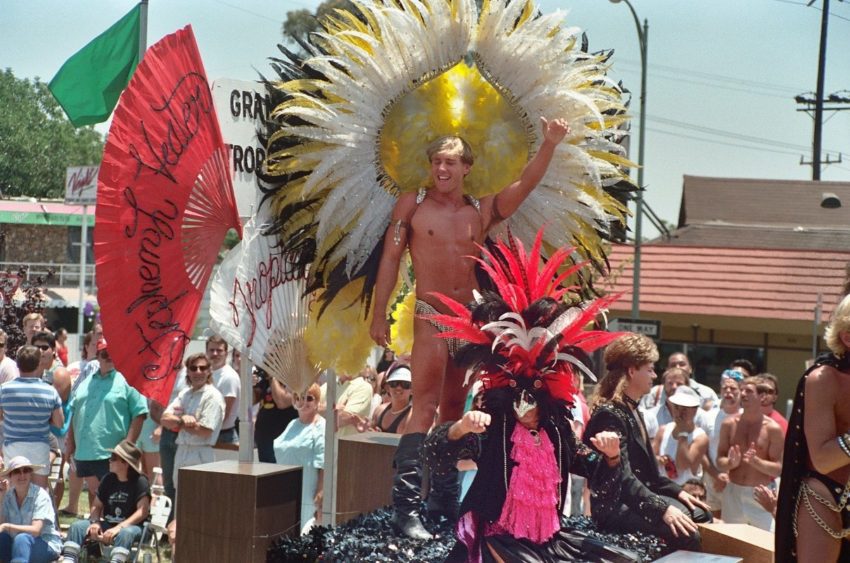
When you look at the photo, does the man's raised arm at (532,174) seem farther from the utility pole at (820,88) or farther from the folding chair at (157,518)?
the utility pole at (820,88)

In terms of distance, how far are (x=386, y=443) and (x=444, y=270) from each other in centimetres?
138

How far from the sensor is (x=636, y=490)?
15.8ft

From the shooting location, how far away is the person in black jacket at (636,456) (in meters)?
4.85

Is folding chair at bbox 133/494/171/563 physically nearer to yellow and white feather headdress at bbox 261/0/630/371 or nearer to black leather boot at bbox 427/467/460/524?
yellow and white feather headdress at bbox 261/0/630/371

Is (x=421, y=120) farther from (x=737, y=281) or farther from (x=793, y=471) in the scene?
(x=737, y=281)

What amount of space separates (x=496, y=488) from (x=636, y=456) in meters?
1.04

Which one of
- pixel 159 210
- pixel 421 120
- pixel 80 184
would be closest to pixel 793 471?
pixel 421 120

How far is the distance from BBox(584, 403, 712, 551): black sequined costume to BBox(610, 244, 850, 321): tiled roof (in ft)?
52.9

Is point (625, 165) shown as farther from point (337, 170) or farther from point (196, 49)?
point (196, 49)

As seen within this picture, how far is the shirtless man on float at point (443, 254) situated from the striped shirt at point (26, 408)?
13.2 feet

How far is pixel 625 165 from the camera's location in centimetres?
551

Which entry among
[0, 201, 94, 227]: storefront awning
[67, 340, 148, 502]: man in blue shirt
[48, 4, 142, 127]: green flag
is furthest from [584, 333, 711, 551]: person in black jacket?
[0, 201, 94, 227]: storefront awning

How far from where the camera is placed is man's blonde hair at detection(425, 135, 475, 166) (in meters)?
5.03

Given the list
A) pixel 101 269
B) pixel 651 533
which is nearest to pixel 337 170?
pixel 101 269
